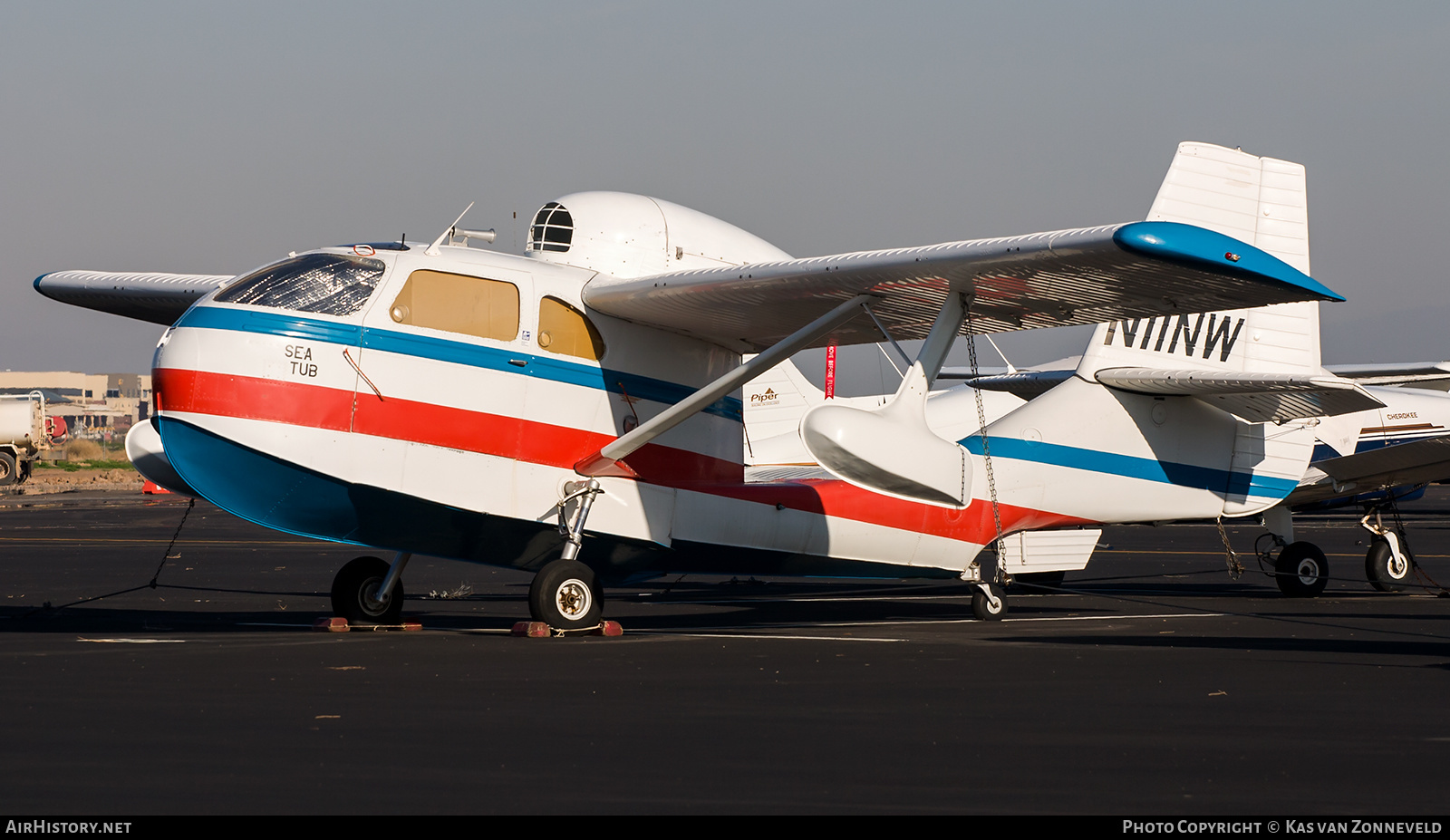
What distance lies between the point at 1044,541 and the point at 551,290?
6332 millimetres

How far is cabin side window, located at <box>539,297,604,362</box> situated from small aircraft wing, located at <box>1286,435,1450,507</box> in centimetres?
1141

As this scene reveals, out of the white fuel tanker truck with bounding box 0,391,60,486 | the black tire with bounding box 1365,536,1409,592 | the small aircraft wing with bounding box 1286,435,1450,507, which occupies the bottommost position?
the black tire with bounding box 1365,536,1409,592

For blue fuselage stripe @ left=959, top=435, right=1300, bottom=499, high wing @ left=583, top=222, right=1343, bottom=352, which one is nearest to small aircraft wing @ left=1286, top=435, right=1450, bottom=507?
blue fuselage stripe @ left=959, top=435, right=1300, bottom=499

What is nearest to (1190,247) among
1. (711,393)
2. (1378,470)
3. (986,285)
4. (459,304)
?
(986,285)

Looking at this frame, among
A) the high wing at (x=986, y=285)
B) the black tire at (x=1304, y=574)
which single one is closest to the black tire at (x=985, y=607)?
the high wing at (x=986, y=285)

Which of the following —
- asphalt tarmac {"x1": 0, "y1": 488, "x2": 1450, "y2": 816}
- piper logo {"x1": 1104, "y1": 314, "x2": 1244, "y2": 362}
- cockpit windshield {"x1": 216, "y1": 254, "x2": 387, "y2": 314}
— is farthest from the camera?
piper logo {"x1": 1104, "y1": 314, "x2": 1244, "y2": 362}

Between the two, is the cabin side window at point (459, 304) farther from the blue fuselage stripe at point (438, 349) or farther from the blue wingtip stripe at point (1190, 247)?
the blue wingtip stripe at point (1190, 247)

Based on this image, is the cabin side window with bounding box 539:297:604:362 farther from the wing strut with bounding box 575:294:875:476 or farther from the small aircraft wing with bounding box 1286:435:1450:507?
the small aircraft wing with bounding box 1286:435:1450:507

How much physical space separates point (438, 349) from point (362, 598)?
2.93 meters

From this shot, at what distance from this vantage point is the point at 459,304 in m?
12.9

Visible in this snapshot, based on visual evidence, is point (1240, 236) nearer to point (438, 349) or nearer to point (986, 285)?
point (986, 285)

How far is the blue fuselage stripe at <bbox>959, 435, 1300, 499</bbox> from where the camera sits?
622 inches

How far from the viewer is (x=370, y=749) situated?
6766 mm

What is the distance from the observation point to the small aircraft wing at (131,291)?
53.0ft
